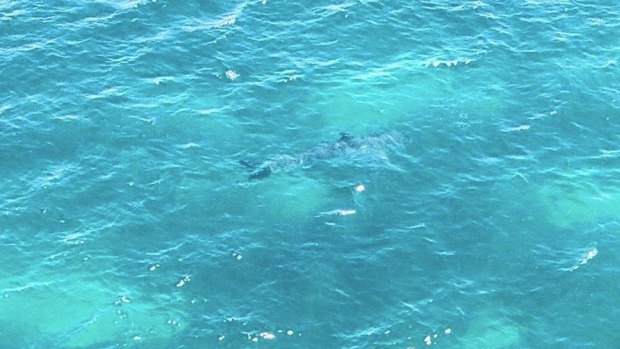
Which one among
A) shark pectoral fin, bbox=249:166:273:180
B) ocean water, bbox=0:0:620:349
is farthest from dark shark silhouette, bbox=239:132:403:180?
ocean water, bbox=0:0:620:349

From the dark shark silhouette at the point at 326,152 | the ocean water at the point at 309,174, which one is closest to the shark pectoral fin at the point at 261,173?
the dark shark silhouette at the point at 326,152

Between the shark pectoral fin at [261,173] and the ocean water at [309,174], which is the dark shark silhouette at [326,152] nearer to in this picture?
the shark pectoral fin at [261,173]

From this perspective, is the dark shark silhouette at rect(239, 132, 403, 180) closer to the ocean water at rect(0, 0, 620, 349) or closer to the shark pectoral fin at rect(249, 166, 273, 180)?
the shark pectoral fin at rect(249, 166, 273, 180)

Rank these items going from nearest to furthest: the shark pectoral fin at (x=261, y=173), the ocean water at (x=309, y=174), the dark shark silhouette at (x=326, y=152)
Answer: the ocean water at (x=309, y=174) → the shark pectoral fin at (x=261, y=173) → the dark shark silhouette at (x=326, y=152)

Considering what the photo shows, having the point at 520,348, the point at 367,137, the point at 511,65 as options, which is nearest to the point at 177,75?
the point at 367,137

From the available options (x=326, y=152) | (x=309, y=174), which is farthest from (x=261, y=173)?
(x=326, y=152)
